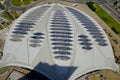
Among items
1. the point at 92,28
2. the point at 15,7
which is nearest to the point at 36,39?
the point at 92,28

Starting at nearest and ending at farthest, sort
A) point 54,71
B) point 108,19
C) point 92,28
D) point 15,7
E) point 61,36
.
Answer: point 54,71, point 61,36, point 92,28, point 108,19, point 15,7

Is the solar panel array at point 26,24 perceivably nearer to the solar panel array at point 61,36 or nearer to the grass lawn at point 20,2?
the solar panel array at point 61,36

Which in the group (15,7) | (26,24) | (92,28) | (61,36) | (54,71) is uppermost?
(26,24)

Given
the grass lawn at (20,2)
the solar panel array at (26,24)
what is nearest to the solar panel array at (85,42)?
the solar panel array at (26,24)

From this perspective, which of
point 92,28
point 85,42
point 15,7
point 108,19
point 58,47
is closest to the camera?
A: point 58,47

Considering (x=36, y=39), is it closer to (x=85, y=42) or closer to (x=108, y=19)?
(x=85, y=42)
